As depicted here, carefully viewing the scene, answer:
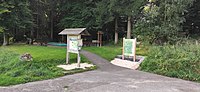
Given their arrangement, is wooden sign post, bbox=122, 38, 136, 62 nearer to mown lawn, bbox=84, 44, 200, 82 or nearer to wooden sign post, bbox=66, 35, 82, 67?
mown lawn, bbox=84, 44, 200, 82

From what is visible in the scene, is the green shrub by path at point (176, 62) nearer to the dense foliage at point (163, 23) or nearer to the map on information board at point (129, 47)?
the map on information board at point (129, 47)

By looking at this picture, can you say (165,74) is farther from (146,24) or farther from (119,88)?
(146,24)

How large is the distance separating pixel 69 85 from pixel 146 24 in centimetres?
1208

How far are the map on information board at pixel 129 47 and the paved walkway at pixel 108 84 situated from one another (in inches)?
119

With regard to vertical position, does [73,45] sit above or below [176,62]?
above

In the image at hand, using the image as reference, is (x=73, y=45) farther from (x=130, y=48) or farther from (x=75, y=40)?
(x=130, y=48)

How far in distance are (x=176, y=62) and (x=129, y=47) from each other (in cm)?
330

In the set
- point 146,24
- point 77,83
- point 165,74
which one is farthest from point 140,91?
point 146,24

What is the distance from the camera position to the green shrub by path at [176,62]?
29.8 feet

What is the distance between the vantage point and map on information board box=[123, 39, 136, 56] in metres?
12.1

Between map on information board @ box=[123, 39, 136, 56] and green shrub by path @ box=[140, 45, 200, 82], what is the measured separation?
1.15m

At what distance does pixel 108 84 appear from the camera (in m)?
7.65

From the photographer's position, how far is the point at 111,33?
2780 centimetres

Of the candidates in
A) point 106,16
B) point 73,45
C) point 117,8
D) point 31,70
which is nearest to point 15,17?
point 106,16
